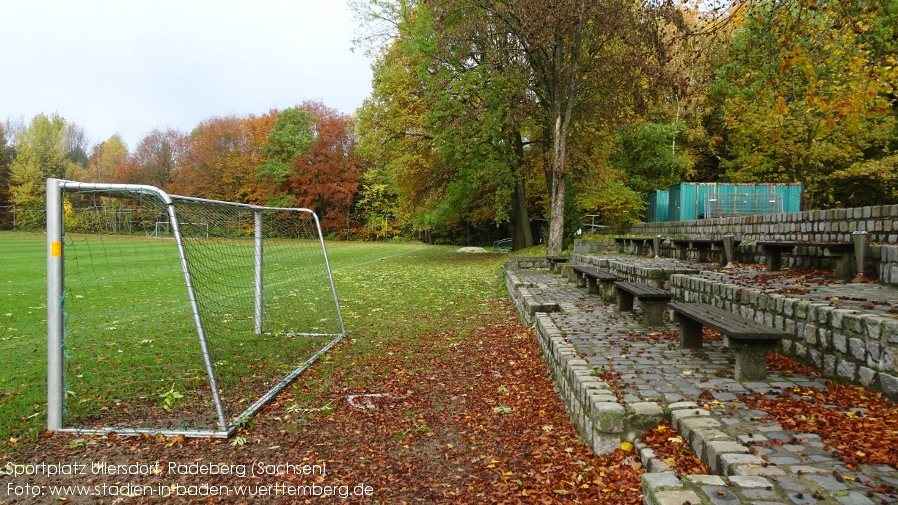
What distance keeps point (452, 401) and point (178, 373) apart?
280cm

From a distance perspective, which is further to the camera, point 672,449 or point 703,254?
point 703,254

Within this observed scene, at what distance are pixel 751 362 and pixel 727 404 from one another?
29.0 inches

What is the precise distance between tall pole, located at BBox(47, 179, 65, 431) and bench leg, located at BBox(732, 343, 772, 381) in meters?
5.12

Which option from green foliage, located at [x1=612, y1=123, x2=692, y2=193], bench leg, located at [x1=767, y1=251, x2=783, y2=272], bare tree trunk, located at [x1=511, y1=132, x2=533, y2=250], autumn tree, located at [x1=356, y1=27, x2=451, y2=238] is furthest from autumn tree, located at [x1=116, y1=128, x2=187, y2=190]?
bench leg, located at [x1=767, y1=251, x2=783, y2=272]

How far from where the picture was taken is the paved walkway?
239 centimetres

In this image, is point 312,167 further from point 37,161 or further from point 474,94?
point 474,94

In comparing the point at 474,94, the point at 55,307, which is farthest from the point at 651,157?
the point at 55,307

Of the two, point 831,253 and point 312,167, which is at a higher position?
point 312,167

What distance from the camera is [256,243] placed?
23.9 ft

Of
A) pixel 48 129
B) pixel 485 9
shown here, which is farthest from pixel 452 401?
pixel 48 129

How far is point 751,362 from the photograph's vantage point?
4.10m

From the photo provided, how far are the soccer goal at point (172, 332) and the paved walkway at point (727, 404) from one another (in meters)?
3.07

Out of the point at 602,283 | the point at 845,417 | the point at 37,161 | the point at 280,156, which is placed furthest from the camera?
the point at 280,156

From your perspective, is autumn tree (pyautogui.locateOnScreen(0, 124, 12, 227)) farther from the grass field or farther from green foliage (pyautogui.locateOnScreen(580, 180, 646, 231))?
green foliage (pyautogui.locateOnScreen(580, 180, 646, 231))
